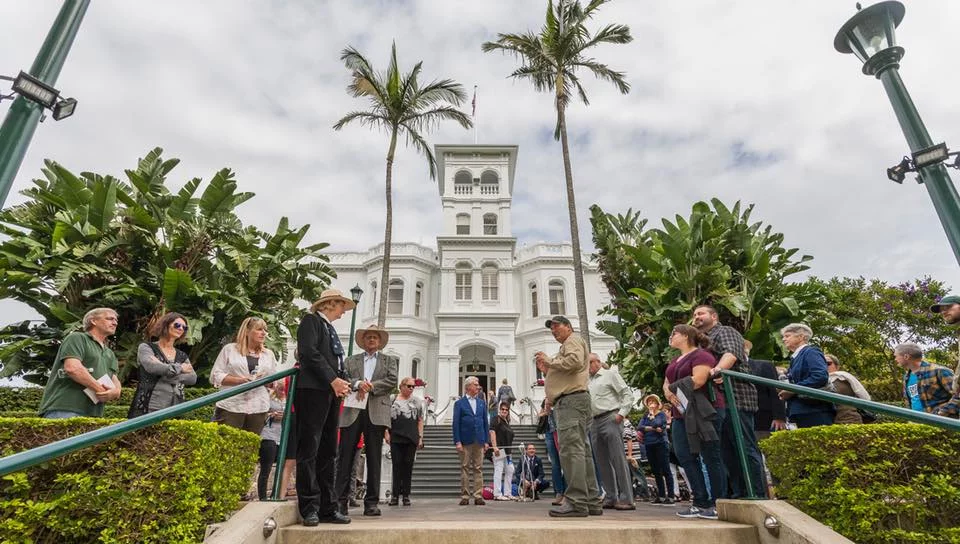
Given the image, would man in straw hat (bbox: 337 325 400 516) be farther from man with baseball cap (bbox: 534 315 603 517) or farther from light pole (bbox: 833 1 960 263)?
light pole (bbox: 833 1 960 263)

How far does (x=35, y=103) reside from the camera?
4605mm

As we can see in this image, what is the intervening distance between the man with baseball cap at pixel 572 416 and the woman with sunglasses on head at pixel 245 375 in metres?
2.84

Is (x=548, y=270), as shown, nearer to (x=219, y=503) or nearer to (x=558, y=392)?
(x=558, y=392)

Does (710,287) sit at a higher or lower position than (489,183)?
lower

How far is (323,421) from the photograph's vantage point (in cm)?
404

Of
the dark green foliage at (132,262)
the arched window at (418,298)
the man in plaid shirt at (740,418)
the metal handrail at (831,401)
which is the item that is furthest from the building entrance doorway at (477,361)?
the metal handrail at (831,401)

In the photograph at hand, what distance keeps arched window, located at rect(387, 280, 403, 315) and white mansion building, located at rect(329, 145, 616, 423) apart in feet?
0.19

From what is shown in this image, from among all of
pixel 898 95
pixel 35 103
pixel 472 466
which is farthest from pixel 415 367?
pixel 898 95

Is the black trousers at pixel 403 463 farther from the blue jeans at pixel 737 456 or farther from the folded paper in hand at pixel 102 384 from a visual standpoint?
the blue jeans at pixel 737 456

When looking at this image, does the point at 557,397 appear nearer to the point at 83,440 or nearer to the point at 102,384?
the point at 83,440

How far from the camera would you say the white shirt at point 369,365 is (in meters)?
5.87

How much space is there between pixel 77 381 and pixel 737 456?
5563 mm

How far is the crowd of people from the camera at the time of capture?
13.4ft

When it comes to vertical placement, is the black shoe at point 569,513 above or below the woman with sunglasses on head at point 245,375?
below
